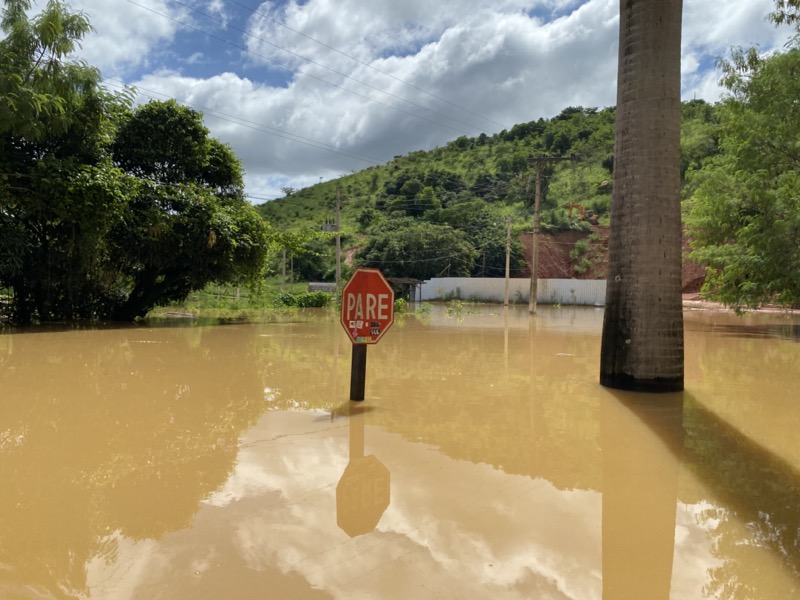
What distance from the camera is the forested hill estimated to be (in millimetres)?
52094

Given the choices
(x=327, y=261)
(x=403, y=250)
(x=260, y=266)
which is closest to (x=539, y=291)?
(x=403, y=250)

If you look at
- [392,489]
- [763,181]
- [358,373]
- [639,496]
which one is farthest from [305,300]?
[639,496]

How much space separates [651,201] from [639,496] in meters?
4.84

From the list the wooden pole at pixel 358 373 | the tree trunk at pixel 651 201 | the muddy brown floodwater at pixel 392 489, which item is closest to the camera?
the muddy brown floodwater at pixel 392 489

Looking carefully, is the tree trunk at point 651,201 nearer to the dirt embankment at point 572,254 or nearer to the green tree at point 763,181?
the green tree at point 763,181

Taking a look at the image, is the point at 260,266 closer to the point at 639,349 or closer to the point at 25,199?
the point at 25,199

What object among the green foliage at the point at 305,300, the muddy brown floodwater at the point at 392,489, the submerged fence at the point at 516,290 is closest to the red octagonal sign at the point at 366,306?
the muddy brown floodwater at the point at 392,489

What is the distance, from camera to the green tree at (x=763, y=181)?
12539 mm

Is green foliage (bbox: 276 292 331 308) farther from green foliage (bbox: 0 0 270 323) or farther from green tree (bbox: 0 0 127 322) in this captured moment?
green tree (bbox: 0 0 127 322)

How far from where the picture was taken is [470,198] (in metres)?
69.4

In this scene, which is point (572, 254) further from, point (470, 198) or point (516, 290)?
point (470, 198)

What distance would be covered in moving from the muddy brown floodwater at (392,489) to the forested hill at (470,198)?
4023 cm

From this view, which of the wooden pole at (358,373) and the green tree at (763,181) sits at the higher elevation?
the green tree at (763,181)

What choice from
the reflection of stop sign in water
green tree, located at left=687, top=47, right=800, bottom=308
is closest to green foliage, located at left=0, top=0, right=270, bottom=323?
the reflection of stop sign in water
